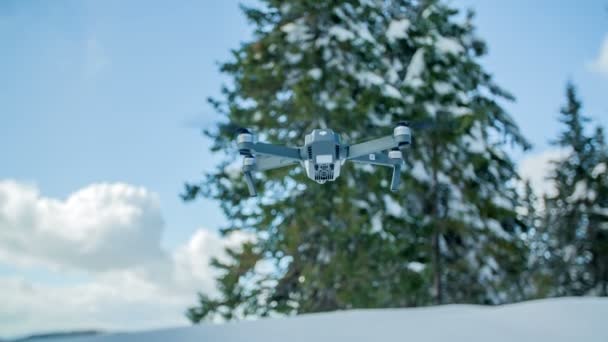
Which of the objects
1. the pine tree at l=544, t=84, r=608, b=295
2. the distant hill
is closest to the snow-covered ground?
the distant hill

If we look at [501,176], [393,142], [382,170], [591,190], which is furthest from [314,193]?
[591,190]

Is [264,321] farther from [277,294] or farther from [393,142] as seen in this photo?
[277,294]

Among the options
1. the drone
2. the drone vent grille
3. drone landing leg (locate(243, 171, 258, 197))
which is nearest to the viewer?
the drone

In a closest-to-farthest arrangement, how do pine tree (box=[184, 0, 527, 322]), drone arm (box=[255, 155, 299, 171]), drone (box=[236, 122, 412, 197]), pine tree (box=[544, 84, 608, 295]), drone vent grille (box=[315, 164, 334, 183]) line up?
drone (box=[236, 122, 412, 197]) → drone vent grille (box=[315, 164, 334, 183]) → drone arm (box=[255, 155, 299, 171]) → pine tree (box=[184, 0, 527, 322]) → pine tree (box=[544, 84, 608, 295])

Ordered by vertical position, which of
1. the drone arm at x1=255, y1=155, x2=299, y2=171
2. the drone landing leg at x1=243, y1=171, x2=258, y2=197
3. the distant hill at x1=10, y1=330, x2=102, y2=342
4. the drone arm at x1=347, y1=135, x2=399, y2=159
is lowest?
the distant hill at x1=10, y1=330, x2=102, y2=342

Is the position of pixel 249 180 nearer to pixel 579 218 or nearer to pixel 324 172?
pixel 324 172

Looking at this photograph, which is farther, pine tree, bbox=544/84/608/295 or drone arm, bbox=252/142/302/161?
pine tree, bbox=544/84/608/295

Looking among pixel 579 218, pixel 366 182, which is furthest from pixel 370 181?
pixel 579 218

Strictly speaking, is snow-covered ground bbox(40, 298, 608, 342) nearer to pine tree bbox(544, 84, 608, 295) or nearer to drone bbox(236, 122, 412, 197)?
drone bbox(236, 122, 412, 197)
